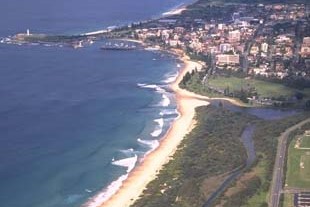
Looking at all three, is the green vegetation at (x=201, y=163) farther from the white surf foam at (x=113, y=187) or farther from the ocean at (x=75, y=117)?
the ocean at (x=75, y=117)

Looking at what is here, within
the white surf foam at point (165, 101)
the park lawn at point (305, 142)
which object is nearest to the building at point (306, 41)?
the white surf foam at point (165, 101)

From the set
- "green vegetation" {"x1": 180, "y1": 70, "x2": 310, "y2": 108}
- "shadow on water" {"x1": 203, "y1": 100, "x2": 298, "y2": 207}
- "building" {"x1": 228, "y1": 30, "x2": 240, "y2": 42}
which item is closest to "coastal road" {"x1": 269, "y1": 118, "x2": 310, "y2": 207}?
"shadow on water" {"x1": 203, "y1": 100, "x2": 298, "y2": 207}

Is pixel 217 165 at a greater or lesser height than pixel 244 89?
lesser

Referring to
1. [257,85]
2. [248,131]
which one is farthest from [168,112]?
[257,85]

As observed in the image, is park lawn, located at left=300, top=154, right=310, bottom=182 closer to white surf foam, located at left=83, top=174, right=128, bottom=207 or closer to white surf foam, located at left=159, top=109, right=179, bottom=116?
white surf foam, located at left=83, top=174, right=128, bottom=207

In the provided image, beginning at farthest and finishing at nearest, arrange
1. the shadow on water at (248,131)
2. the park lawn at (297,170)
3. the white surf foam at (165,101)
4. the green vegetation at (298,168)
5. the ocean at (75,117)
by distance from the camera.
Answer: the white surf foam at (165,101) < the ocean at (75,117) < the green vegetation at (298,168) < the park lawn at (297,170) < the shadow on water at (248,131)

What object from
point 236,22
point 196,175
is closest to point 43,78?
point 196,175

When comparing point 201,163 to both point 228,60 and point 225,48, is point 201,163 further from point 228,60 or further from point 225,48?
point 225,48
